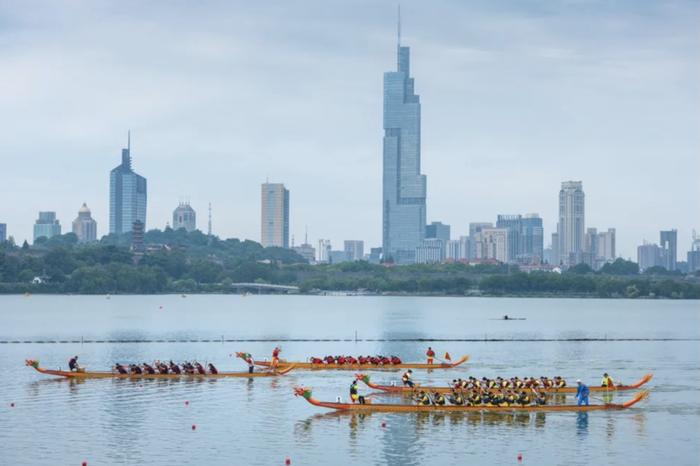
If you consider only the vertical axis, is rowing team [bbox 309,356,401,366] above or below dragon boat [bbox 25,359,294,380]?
above

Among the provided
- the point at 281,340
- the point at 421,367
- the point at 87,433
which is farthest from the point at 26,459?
the point at 281,340

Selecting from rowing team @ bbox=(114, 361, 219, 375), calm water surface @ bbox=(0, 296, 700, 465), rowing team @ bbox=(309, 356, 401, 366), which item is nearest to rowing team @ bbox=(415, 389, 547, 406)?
calm water surface @ bbox=(0, 296, 700, 465)

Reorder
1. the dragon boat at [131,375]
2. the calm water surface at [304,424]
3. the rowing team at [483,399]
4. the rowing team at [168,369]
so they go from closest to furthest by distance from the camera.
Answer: the calm water surface at [304,424] < the rowing team at [483,399] < the rowing team at [168,369] < the dragon boat at [131,375]

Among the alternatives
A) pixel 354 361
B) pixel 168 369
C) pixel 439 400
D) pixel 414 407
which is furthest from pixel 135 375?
pixel 439 400

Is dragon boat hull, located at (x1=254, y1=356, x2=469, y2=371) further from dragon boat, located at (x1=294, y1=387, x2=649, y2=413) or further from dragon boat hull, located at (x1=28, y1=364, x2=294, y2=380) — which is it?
dragon boat, located at (x1=294, y1=387, x2=649, y2=413)

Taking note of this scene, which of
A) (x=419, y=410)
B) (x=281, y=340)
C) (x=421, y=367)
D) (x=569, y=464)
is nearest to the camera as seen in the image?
(x=569, y=464)

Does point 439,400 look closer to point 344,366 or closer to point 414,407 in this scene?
point 414,407

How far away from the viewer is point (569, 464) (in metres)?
52.6

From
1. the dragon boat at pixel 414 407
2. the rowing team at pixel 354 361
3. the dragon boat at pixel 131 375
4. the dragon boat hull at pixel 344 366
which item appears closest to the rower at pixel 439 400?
the dragon boat at pixel 414 407

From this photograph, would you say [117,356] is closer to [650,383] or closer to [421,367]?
[421,367]

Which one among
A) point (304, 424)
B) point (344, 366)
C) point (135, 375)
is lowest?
point (304, 424)

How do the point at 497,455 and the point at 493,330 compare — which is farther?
the point at 493,330

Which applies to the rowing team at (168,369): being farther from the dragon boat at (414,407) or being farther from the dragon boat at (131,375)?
the dragon boat at (414,407)

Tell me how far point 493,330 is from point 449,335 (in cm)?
Result: 1884
